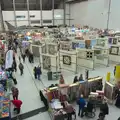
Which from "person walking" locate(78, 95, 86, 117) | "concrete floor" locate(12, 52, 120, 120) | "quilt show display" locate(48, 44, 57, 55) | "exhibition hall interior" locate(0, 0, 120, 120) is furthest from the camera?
"quilt show display" locate(48, 44, 57, 55)

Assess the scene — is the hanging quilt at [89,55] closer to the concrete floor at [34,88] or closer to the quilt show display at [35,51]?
the concrete floor at [34,88]

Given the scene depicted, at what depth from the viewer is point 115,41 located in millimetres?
20391

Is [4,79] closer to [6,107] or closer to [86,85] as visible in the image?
[6,107]

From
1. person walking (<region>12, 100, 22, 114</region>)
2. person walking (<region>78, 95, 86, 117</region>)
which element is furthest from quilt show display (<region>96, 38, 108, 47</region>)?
person walking (<region>12, 100, 22, 114</region>)

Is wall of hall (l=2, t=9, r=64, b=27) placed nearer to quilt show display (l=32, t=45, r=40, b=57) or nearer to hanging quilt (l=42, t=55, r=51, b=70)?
quilt show display (l=32, t=45, r=40, b=57)

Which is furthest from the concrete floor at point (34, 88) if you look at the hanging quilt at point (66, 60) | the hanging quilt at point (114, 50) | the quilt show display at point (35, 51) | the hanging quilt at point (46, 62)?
the quilt show display at point (35, 51)

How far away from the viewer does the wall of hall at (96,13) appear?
3321 centimetres

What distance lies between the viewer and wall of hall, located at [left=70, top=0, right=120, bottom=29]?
1307 inches

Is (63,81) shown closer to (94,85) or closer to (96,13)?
(94,85)

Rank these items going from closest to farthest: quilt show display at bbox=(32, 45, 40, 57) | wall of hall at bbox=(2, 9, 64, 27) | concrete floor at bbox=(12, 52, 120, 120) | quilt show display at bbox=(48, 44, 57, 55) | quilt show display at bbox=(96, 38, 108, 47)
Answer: concrete floor at bbox=(12, 52, 120, 120), quilt show display at bbox=(48, 44, 57, 55), quilt show display at bbox=(96, 38, 108, 47), quilt show display at bbox=(32, 45, 40, 57), wall of hall at bbox=(2, 9, 64, 27)

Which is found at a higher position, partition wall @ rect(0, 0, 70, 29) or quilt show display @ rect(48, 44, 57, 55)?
partition wall @ rect(0, 0, 70, 29)

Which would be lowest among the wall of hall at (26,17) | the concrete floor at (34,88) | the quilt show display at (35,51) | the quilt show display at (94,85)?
the concrete floor at (34,88)

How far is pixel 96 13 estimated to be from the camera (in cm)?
4000

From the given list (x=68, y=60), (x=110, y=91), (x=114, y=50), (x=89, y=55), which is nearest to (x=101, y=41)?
(x=114, y=50)
